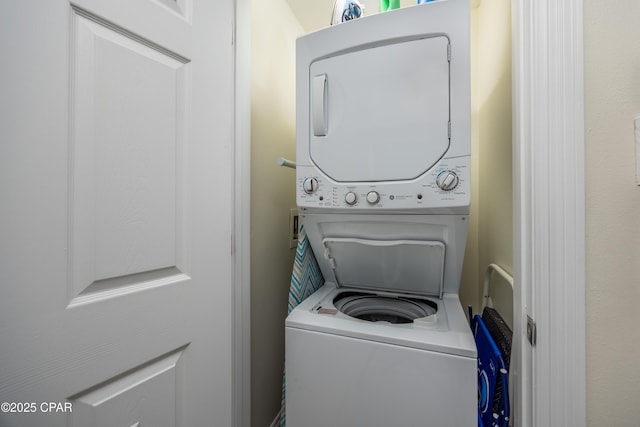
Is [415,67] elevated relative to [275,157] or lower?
elevated

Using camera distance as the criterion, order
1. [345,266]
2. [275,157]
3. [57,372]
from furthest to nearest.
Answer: [275,157]
[345,266]
[57,372]

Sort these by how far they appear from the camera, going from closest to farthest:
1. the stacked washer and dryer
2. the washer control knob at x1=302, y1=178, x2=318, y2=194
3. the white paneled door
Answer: the white paneled door, the stacked washer and dryer, the washer control knob at x1=302, y1=178, x2=318, y2=194

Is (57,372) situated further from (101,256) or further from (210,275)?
(210,275)

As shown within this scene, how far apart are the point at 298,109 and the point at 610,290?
1283 mm

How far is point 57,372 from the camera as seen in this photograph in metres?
0.61

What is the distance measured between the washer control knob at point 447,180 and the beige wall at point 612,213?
0.40 metres

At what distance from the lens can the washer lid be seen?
1271mm

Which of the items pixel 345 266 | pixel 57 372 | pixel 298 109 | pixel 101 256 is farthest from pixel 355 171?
pixel 57 372

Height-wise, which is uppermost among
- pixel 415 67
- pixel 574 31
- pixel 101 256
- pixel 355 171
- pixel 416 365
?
pixel 415 67

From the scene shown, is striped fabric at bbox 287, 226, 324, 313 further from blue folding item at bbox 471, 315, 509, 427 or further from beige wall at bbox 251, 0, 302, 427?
blue folding item at bbox 471, 315, 509, 427

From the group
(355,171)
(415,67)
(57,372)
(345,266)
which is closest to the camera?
(57,372)

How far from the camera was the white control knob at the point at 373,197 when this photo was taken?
113 cm

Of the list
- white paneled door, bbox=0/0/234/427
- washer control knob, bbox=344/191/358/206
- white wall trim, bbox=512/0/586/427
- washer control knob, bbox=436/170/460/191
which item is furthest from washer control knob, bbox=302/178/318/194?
white wall trim, bbox=512/0/586/427

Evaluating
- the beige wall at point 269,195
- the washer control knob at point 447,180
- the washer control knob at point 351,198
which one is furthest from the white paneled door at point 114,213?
the washer control knob at point 447,180
